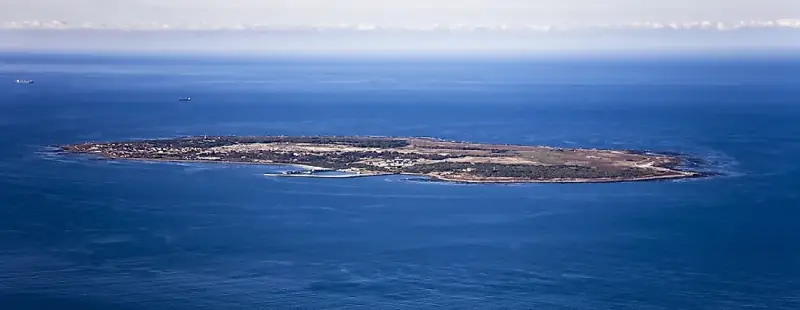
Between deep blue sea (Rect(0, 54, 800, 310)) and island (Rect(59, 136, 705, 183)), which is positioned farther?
island (Rect(59, 136, 705, 183))

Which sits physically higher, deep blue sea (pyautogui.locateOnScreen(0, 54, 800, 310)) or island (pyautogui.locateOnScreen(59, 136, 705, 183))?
island (pyautogui.locateOnScreen(59, 136, 705, 183))

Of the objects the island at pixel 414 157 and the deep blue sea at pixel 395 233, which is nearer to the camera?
the deep blue sea at pixel 395 233

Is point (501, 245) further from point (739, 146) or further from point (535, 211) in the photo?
point (739, 146)

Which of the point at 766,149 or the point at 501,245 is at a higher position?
the point at 766,149

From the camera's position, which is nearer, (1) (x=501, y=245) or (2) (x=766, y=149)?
(1) (x=501, y=245)

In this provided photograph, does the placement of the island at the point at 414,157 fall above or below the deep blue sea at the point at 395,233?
above

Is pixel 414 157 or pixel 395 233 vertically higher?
pixel 414 157

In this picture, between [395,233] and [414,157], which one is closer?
[395,233]

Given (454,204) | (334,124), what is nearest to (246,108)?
(334,124)
